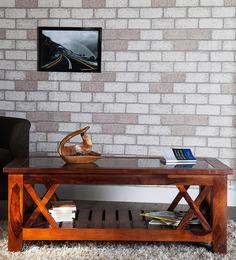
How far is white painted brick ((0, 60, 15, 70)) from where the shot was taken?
416 cm

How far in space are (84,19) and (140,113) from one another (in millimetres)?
1004

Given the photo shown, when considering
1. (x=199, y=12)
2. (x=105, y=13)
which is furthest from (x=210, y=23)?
(x=105, y=13)

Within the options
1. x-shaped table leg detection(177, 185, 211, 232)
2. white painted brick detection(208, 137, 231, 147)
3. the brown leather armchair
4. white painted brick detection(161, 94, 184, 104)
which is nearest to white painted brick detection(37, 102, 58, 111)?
the brown leather armchair

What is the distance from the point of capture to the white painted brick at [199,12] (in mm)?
3973

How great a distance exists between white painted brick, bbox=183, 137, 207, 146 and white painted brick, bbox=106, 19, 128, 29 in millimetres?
1175

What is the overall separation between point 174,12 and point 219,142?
1.25 m

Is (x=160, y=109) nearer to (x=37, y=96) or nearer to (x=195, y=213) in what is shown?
(x=37, y=96)

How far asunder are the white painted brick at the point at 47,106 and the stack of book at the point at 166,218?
1627 mm

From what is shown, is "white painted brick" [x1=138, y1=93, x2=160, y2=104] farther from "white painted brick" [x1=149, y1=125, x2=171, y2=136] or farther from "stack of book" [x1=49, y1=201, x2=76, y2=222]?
"stack of book" [x1=49, y1=201, x2=76, y2=222]

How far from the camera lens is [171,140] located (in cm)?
409

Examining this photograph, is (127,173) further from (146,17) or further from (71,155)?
(146,17)

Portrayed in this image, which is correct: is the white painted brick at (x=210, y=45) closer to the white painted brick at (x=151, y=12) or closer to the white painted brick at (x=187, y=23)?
the white painted brick at (x=187, y=23)

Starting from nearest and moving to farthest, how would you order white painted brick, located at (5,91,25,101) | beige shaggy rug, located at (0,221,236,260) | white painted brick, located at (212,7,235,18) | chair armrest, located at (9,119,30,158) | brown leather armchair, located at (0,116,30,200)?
beige shaggy rug, located at (0,221,236,260), brown leather armchair, located at (0,116,30,200), chair armrest, located at (9,119,30,158), white painted brick, located at (212,7,235,18), white painted brick, located at (5,91,25,101)

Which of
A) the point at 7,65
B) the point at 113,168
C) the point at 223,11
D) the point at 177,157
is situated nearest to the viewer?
the point at 113,168
